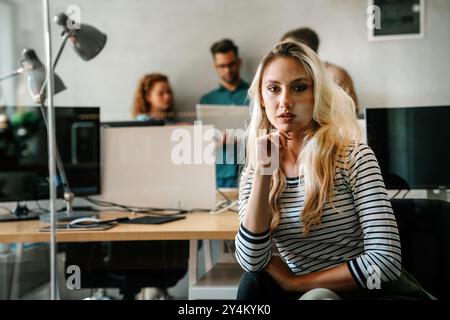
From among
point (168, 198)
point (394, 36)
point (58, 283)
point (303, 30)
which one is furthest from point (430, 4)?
point (58, 283)

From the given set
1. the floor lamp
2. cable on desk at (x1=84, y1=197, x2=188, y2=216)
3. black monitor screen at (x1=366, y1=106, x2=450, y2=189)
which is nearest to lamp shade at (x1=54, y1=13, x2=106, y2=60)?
the floor lamp

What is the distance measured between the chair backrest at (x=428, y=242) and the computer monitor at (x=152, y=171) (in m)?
0.59

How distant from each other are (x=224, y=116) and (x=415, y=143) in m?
0.55

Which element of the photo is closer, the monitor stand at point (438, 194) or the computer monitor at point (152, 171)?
the monitor stand at point (438, 194)

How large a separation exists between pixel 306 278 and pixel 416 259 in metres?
0.36

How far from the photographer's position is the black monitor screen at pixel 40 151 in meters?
1.71

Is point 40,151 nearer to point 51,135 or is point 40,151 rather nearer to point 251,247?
point 51,135

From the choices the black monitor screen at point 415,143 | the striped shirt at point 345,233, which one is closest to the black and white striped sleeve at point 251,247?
the striped shirt at point 345,233

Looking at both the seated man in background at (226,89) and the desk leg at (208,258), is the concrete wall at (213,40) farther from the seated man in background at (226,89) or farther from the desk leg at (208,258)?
the desk leg at (208,258)

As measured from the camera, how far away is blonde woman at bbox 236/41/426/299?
122cm

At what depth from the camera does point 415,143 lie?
1433 mm

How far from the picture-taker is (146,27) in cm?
152

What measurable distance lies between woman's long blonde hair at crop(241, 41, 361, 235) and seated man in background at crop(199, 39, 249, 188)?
16 cm
